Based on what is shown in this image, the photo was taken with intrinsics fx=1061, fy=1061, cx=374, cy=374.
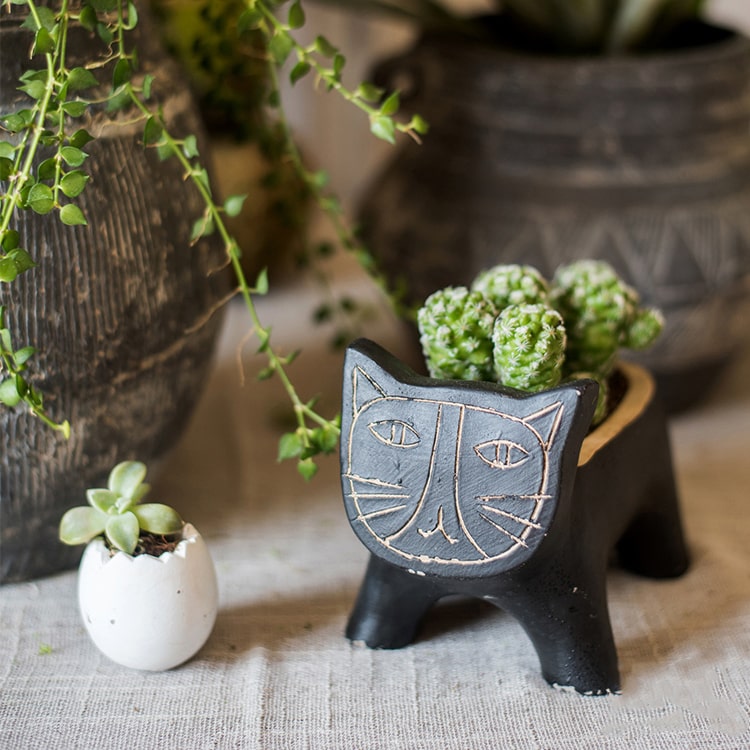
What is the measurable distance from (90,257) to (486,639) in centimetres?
32

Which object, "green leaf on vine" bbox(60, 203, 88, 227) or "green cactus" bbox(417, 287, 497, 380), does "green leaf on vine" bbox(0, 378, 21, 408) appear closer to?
"green leaf on vine" bbox(60, 203, 88, 227)

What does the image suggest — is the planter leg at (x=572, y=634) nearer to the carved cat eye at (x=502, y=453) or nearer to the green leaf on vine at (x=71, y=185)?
the carved cat eye at (x=502, y=453)

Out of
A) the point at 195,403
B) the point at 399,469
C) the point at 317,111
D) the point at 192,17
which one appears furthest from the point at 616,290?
the point at 317,111

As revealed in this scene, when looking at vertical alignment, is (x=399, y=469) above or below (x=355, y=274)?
above

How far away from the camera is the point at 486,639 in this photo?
2.05 ft

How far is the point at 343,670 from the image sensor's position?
599 mm

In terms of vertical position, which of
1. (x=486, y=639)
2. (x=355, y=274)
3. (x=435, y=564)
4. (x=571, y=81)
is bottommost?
(x=355, y=274)

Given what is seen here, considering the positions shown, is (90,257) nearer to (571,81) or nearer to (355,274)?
(571,81)

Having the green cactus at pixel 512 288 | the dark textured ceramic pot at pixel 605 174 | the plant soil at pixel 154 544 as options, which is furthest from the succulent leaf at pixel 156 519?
the dark textured ceramic pot at pixel 605 174

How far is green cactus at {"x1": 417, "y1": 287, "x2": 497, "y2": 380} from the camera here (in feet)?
1.83

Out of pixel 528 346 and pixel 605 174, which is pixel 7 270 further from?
pixel 605 174

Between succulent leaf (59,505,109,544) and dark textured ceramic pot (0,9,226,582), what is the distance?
0.20 feet

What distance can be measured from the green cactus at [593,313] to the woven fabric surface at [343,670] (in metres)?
0.16

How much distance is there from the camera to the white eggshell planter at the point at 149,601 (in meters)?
0.56
